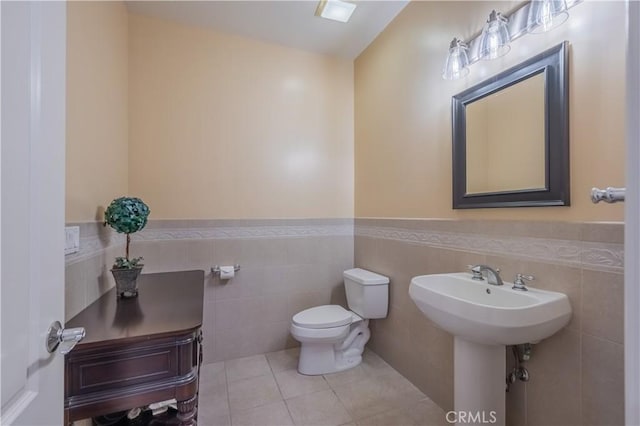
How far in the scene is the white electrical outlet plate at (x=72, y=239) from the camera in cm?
110

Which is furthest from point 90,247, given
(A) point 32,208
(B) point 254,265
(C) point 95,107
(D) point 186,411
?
(B) point 254,265

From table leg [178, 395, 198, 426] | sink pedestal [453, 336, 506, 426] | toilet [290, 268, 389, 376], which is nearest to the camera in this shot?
table leg [178, 395, 198, 426]

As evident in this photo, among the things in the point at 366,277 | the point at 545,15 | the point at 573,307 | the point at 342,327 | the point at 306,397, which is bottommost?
the point at 306,397

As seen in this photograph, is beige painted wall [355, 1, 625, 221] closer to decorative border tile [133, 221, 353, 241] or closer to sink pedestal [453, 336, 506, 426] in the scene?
decorative border tile [133, 221, 353, 241]

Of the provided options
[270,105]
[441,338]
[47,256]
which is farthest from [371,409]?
[270,105]

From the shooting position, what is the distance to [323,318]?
2.11m

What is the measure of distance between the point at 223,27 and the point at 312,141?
1.11 m

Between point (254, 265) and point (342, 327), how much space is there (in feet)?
2.81

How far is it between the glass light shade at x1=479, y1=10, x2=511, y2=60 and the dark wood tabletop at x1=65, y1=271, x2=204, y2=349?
1807 millimetres

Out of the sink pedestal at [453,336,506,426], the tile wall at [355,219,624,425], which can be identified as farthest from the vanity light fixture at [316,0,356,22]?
the sink pedestal at [453,336,506,426]

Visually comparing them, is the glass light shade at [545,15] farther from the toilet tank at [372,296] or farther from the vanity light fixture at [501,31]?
the toilet tank at [372,296]

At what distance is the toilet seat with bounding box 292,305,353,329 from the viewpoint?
6.67 feet

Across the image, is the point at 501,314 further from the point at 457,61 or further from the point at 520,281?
the point at 457,61

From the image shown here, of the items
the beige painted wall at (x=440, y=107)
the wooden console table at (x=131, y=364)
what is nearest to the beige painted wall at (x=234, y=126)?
the beige painted wall at (x=440, y=107)
